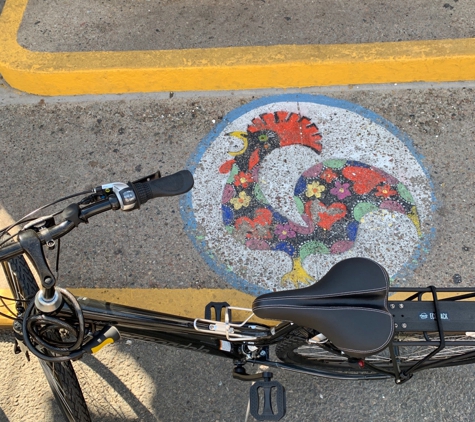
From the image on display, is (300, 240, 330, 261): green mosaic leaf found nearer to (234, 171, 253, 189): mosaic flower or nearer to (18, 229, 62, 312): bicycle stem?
(234, 171, 253, 189): mosaic flower

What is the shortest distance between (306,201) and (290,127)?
24.4 inches

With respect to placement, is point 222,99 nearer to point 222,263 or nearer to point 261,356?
point 222,263

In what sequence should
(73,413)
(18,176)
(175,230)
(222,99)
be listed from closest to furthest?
1. (73,413)
2. (175,230)
3. (18,176)
4. (222,99)

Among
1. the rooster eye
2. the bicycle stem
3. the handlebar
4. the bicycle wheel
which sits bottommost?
the bicycle wheel

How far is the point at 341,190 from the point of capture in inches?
125

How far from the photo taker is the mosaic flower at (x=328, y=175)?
3215 millimetres

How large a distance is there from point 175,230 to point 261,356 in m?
1.06

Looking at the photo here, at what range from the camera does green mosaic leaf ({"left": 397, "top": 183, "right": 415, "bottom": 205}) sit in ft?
10.2

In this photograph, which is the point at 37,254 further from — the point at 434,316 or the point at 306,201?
the point at 306,201

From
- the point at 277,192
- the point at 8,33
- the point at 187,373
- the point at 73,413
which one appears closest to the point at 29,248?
the point at 73,413

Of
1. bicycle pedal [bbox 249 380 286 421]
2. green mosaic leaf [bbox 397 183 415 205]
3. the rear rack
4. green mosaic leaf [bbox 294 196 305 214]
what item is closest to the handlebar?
the rear rack

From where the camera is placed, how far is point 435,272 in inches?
113

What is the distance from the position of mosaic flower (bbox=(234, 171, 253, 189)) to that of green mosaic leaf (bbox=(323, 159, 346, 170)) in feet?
1.78

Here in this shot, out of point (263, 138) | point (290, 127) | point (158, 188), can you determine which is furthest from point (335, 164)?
point (158, 188)
